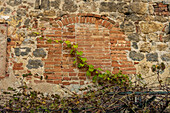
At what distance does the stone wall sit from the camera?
379 centimetres

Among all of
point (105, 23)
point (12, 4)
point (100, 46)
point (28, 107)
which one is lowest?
point (28, 107)

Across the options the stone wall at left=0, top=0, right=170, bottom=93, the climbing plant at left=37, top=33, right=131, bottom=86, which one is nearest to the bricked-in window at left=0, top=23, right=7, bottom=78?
the stone wall at left=0, top=0, right=170, bottom=93

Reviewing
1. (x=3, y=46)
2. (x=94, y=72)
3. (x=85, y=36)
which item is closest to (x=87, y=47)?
(x=85, y=36)

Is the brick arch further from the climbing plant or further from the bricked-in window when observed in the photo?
the bricked-in window

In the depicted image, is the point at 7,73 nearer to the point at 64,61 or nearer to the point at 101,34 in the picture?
the point at 64,61

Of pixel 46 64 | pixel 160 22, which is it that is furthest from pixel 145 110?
pixel 160 22

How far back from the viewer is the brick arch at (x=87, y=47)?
3785 millimetres

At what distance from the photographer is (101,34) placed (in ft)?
13.0

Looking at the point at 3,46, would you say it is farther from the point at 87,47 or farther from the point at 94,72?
the point at 94,72

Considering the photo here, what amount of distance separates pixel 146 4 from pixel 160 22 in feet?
1.52

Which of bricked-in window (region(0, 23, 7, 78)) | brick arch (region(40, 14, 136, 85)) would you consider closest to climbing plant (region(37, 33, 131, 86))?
brick arch (region(40, 14, 136, 85))

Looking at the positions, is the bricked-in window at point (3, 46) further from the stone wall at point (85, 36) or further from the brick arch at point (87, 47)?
the brick arch at point (87, 47)

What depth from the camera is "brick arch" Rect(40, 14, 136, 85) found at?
379cm

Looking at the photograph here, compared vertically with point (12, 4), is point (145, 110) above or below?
below
